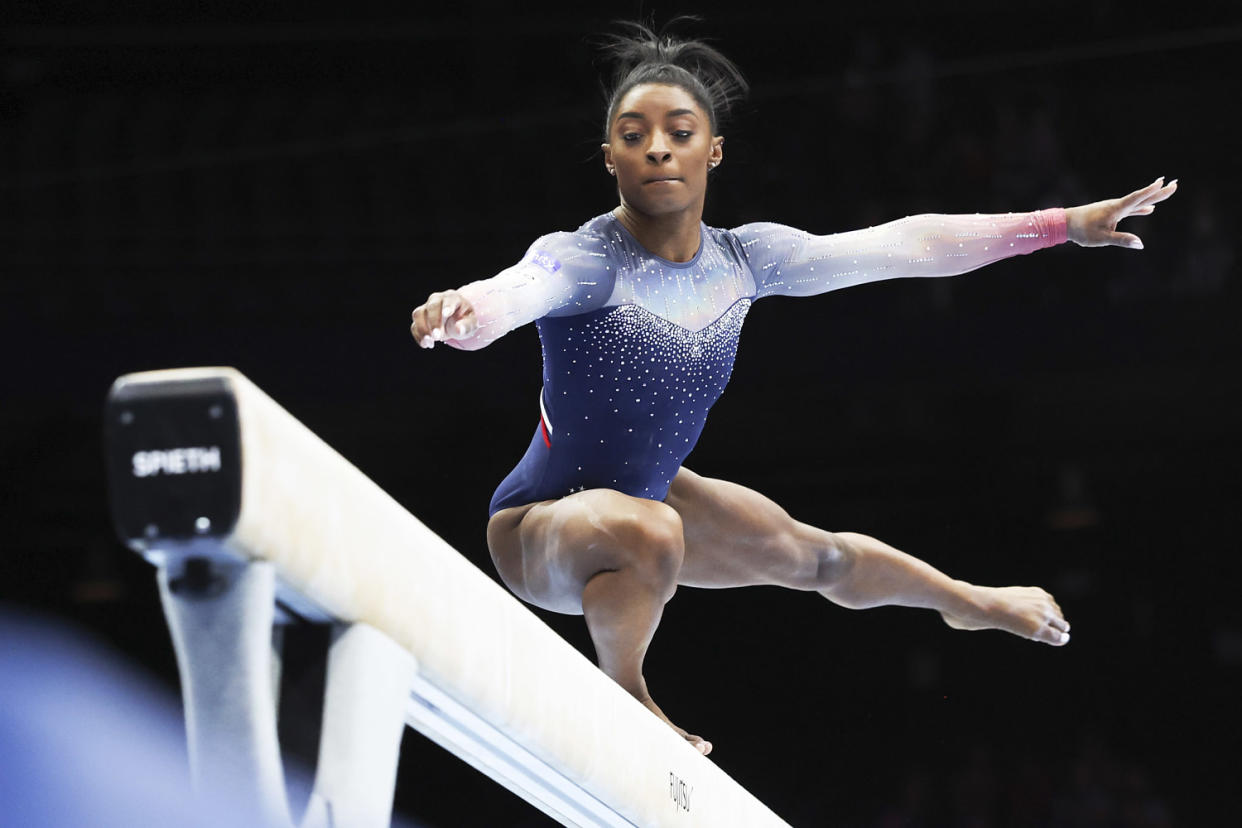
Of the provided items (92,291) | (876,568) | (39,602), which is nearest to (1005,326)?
(876,568)

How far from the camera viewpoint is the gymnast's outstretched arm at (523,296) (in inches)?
84.9

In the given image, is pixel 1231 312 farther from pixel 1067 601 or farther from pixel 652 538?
pixel 652 538

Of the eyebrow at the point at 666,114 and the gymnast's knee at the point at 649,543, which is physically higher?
the eyebrow at the point at 666,114

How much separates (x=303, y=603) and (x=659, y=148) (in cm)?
164

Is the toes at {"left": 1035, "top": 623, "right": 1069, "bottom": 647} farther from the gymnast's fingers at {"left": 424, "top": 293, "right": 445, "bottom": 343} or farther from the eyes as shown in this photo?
the gymnast's fingers at {"left": 424, "top": 293, "right": 445, "bottom": 343}

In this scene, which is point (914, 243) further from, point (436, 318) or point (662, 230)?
point (436, 318)

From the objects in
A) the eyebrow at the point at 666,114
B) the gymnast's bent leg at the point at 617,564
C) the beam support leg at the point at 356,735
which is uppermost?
the eyebrow at the point at 666,114

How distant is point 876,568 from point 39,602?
5.19 metres

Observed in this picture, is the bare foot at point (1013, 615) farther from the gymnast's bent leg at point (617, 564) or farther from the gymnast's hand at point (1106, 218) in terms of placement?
the gymnast's bent leg at point (617, 564)

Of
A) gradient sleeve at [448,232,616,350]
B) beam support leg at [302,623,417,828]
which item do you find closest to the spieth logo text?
beam support leg at [302,623,417,828]

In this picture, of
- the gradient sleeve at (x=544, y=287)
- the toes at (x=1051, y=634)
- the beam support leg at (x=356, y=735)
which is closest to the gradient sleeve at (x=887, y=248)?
the gradient sleeve at (x=544, y=287)

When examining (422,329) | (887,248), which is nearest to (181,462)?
(422,329)

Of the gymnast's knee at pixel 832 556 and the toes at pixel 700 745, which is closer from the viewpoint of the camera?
the toes at pixel 700 745

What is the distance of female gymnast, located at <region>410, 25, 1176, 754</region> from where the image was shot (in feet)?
8.60
